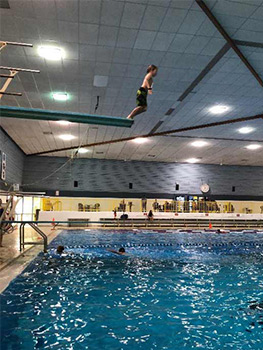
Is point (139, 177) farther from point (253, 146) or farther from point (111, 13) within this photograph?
point (111, 13)

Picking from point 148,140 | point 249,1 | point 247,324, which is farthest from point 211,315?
point 148,140

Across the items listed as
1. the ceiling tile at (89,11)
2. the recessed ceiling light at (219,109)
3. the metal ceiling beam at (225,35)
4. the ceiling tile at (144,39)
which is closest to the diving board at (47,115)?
the ceiling tile at (89,11)

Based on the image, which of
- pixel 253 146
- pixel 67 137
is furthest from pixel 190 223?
pixel 67 137

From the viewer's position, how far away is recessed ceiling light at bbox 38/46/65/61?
7883 mm

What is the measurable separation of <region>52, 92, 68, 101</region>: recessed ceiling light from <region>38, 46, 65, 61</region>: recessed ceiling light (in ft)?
8.19

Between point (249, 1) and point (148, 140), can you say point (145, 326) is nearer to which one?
point (249, 1)

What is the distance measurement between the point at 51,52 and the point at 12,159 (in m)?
10.9

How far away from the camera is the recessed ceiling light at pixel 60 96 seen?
10.8 metres

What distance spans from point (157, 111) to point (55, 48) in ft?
18.7

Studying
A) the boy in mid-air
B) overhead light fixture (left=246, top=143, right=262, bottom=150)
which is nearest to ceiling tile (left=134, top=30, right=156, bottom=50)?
the boy in mid-air

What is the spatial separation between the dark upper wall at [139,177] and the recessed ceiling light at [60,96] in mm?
11162

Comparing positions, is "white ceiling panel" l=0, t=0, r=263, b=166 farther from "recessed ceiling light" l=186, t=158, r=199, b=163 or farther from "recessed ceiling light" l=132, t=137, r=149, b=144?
"recessed ceiling light" l=186, t=158, r=199, b=163

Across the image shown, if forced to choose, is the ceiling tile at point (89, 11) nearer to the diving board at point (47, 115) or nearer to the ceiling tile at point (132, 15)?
the ceiling tile at point (132, 15)

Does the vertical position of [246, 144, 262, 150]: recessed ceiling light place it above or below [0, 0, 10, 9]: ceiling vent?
below
